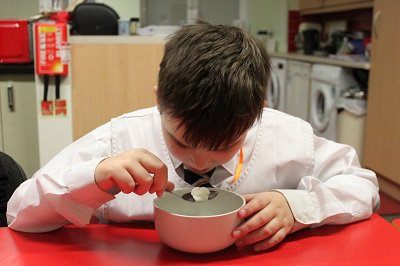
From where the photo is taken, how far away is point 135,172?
2.10 feet

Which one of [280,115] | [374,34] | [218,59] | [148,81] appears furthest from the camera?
[374,34]

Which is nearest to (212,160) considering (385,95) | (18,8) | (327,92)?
(385,95)

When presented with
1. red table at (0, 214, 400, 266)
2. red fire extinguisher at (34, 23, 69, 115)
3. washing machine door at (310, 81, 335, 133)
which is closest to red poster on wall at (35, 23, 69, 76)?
red fire extinguisher at (34, 23, 69, 115)

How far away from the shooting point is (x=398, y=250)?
0.68 metres

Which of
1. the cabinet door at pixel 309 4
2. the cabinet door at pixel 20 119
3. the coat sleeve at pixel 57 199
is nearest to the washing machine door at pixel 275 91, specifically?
the cabinet door at pixel 309 4

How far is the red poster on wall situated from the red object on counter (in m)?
0.23

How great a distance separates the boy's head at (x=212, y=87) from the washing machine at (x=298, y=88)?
3471 millimetres

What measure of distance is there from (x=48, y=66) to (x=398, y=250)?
6.30ft

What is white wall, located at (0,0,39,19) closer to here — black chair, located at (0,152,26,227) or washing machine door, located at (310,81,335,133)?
washing machine door, located at (310,81,335,133)

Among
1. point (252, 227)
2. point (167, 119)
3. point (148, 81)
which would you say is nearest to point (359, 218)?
point (252, 227)

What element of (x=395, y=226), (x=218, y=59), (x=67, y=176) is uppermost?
(x=218, y=59)

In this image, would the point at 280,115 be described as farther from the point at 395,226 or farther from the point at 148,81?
the point at 148,81

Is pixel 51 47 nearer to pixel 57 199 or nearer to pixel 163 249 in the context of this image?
pixel 57 199

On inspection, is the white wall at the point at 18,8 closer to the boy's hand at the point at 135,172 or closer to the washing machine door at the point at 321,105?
the washing machine door at the point at 321,105
